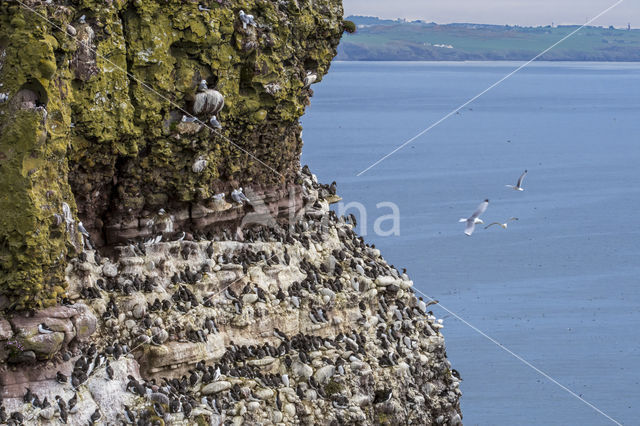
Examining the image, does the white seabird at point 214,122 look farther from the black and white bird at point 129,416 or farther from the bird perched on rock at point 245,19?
the black and white bird at point 129,416

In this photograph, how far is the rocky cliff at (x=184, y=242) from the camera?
32250 millimetres

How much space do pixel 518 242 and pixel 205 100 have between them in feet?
228

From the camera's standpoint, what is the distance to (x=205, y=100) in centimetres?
3909

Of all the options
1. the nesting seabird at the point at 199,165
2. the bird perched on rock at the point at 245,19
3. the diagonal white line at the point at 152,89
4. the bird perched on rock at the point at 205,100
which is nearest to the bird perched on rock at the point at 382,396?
the diagonal white line at the point at 152,89

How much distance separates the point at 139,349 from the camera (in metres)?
35.8

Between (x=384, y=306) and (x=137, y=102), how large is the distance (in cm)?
1130

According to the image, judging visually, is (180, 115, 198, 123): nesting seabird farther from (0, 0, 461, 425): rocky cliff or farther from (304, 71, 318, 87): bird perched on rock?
(304, 71, 318, 87): bird perched on rock

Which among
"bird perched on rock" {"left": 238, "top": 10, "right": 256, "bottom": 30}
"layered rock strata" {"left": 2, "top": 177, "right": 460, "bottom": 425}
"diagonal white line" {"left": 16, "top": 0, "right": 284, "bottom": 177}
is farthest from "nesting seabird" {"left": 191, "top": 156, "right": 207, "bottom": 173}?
"bird perched on rock" {"left": 238, "top": 10, "right": 256, "bottom": 30}

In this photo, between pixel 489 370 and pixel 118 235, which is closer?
pixel 118 235

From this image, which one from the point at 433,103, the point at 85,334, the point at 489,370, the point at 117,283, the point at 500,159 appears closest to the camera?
the point at 85,334

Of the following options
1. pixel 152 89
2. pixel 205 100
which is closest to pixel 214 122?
pixel 205 100

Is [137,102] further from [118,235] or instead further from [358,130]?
[358,130]

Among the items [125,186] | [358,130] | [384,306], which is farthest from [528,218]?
[125,186]

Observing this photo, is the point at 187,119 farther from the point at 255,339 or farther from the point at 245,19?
the point at 255,339
